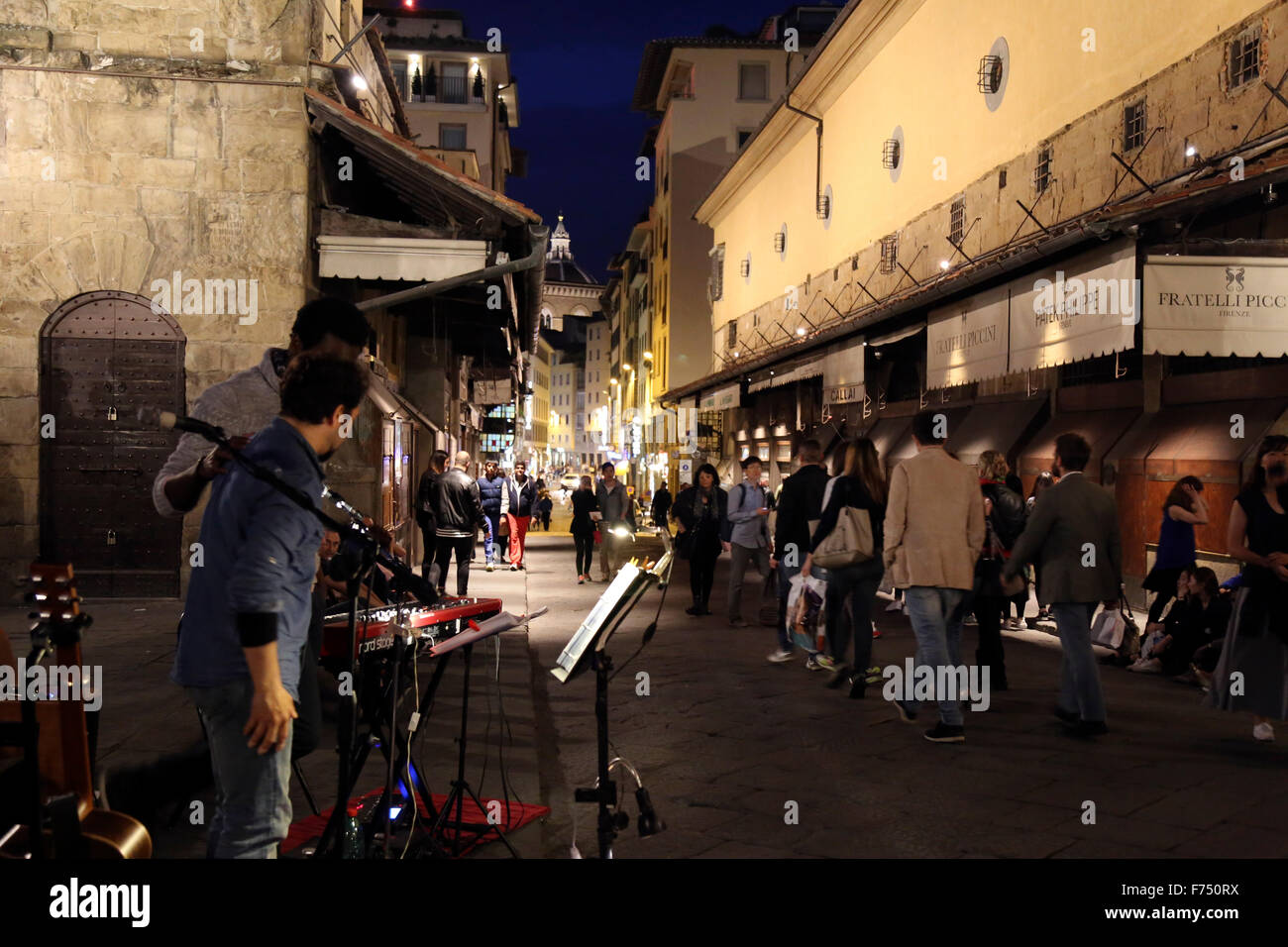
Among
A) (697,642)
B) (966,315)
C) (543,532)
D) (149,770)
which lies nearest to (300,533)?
(149,770)

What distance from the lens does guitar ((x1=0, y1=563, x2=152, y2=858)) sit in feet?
10.5

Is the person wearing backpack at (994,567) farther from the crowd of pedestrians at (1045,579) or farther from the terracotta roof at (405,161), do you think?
the terracotta roof at (405,161)

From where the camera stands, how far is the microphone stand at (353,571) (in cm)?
299

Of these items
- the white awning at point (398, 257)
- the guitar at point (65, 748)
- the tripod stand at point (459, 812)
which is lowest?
the tripod stand at point (459, 812)

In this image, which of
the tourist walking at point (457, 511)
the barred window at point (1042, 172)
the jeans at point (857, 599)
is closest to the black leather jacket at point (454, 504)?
the tourist walking at point (457, 511)

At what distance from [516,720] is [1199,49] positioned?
1007cm

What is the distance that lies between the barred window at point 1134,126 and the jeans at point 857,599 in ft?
25.6

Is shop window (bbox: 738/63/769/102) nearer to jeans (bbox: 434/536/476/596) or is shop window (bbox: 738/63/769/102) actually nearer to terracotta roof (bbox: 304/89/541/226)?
jeans (bbox: 434/536/476/596)

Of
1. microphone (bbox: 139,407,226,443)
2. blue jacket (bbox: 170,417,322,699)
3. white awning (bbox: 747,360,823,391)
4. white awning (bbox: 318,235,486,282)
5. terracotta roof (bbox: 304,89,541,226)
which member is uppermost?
terracotta roof (bbox: 304,89,541,226)

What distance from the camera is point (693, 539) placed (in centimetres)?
1267

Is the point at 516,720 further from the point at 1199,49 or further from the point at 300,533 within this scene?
the point at 1199,49

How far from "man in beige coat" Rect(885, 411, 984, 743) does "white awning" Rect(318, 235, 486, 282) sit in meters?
5.26

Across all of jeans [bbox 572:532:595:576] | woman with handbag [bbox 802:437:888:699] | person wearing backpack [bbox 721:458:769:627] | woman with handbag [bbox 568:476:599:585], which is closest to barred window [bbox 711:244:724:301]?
woman with handbag [bbox 568:476:599:585]

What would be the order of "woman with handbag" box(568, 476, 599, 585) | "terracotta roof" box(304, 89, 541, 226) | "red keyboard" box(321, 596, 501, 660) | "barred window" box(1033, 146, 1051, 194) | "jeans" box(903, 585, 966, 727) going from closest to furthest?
"red keyboard" box(321, 596, 501, 660)
"jeans" box(903, 585, 966, 727)
"terracotta roof" box(304, 89, 541, 226)
"barred window" box(1033, 146, 1051, 194)
"woman with handbag" box(568, 476, 599, 585)
